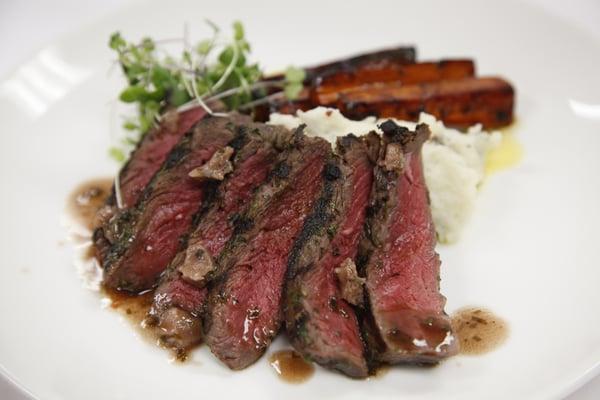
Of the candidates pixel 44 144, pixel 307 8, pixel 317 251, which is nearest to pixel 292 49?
pixel 307 8

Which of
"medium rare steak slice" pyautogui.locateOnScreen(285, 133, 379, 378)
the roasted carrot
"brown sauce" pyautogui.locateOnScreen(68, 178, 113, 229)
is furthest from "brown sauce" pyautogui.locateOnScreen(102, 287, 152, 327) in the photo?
the roasted carrot

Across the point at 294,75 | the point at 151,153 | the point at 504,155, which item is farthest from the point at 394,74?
the point at 151,153

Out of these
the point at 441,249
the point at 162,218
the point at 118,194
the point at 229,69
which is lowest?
the point at 441,249

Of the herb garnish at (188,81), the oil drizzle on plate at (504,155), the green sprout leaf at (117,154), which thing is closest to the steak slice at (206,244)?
the herb garnish at (188,81)

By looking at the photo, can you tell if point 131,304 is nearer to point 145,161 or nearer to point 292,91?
point 145,161

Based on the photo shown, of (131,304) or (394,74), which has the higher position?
(394,74)

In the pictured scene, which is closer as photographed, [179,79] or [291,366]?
[291,366]

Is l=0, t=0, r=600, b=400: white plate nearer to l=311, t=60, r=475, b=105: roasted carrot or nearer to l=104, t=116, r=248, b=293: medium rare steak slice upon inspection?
l=104, t=116, r=248, b=293: medium rare steak slice
